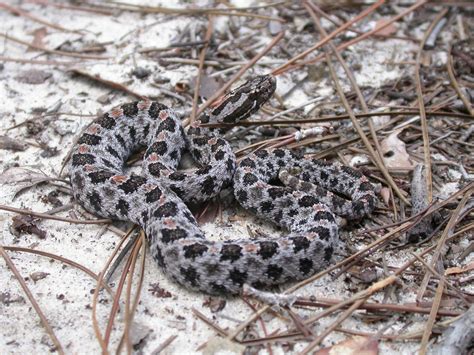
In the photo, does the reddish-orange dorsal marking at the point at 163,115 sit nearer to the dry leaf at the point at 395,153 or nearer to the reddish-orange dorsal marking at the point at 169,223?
the reddish-orange dorsal marking at the point at 169,223

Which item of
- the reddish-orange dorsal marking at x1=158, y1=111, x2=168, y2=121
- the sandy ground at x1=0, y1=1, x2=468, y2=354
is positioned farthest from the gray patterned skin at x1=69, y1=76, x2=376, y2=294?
the sandy ground at x1=0, y1=1, x2=468, y2=354

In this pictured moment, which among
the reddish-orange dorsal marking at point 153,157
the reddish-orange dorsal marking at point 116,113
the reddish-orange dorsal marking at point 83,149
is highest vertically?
the reddish-orange dorsal marking at point 116,113

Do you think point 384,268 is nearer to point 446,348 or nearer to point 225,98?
point 446,348

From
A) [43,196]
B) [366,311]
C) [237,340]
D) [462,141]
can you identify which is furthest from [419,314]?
[43,196]

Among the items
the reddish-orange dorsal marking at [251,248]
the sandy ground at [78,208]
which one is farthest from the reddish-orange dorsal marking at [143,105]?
the reddish-orange dorsal marking at [251,248]

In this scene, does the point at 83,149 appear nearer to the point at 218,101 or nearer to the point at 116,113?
the point at 116,113

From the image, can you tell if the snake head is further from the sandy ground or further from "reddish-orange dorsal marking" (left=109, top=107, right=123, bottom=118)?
"reddish-orange dorsal marking" (left=109, top=107, right=123, bottom=118)
